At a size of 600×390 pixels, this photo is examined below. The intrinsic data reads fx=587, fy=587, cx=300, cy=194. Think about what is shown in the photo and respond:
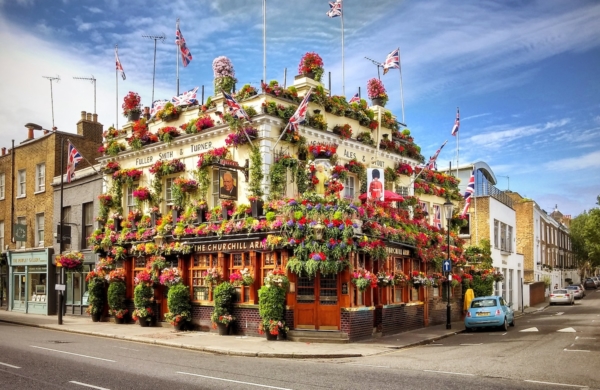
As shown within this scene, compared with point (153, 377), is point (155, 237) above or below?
above

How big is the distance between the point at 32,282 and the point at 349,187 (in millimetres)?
21625

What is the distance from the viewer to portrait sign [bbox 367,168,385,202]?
23.5 metres

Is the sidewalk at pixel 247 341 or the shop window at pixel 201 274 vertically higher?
the shop window at pixel 201 274

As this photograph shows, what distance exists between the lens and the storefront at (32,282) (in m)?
33.9

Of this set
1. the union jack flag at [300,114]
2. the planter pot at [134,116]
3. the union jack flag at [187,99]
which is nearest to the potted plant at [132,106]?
the planter pot at [134,116]

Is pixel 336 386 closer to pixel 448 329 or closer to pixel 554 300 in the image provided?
pixel 448 329

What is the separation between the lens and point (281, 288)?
20.7 meters

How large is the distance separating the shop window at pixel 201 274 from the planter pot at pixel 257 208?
3.28 m

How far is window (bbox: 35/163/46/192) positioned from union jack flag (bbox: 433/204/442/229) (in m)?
23.2

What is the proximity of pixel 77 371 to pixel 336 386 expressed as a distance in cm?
583

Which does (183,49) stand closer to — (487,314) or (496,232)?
(487,314)

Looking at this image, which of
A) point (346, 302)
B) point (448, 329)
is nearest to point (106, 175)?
point (346, 302)

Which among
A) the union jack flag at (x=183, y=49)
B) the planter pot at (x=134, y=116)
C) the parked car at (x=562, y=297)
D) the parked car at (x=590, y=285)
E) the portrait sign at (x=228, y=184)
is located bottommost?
the parked car at (x=590, y=285)

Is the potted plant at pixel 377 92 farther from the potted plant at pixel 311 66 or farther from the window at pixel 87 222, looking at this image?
the window at pixel 87 222
